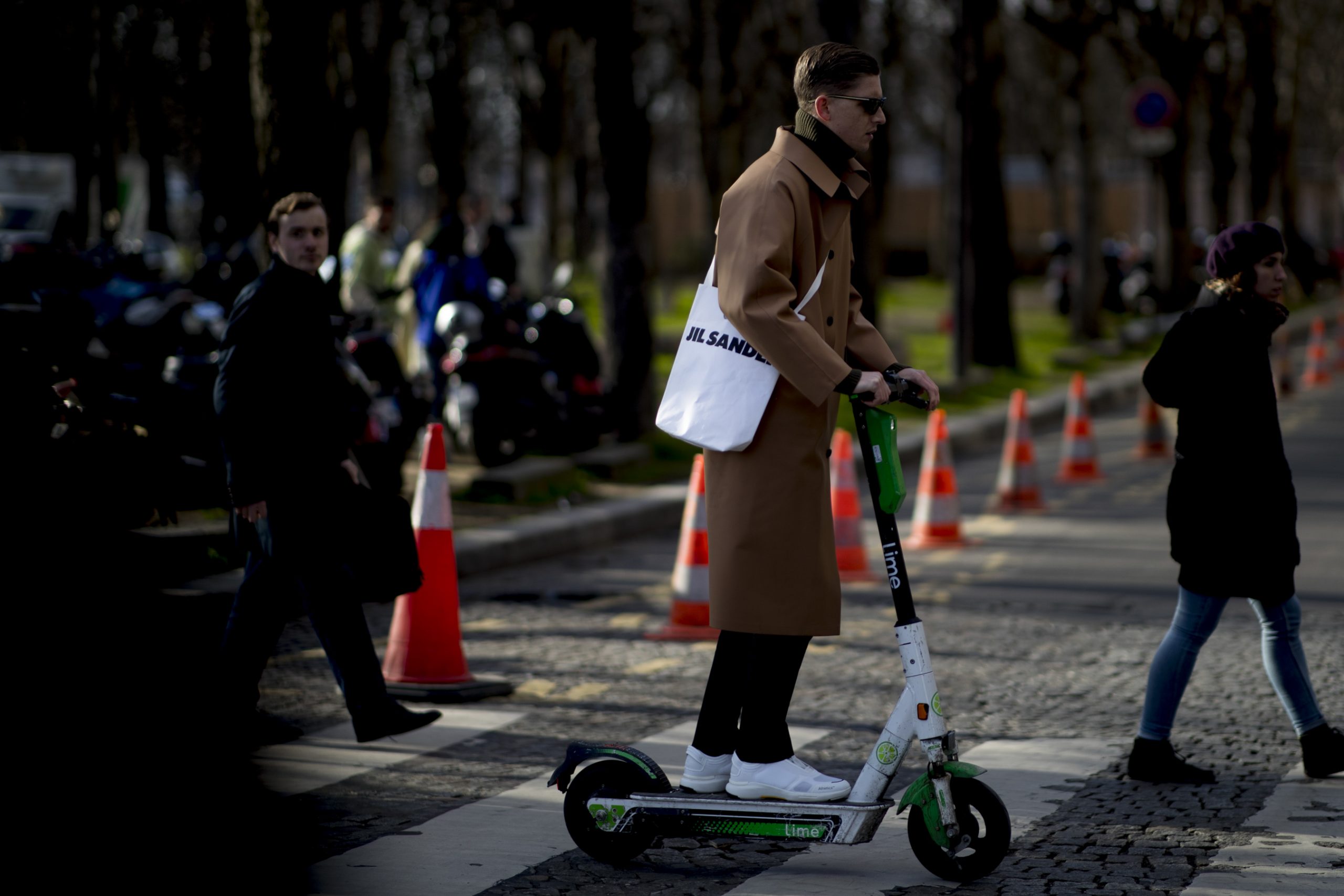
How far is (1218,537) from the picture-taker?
567 cm

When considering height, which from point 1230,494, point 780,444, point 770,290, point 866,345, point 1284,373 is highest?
point 770,290

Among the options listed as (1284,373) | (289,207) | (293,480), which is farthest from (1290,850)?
(1284,373)

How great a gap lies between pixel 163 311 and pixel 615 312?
3421mm

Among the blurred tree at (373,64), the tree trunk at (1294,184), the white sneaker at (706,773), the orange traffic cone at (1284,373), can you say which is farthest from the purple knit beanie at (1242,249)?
the tree trunk at (1294,184)

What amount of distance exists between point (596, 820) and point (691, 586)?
3.87 m

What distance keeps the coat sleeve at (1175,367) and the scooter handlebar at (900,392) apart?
1335 millimetres

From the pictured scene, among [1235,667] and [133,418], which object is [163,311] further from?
[1235,667]

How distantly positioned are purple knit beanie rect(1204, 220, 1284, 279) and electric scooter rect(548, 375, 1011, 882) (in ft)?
4.95

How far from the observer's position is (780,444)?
4645mm

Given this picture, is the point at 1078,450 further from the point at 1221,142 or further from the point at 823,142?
the point at 1221,142

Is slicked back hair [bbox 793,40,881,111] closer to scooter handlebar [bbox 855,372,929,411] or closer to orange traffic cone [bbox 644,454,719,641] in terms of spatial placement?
scooter handlebar [bbox 855,372,929,411]

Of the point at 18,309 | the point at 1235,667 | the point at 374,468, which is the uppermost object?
the point at 18,309

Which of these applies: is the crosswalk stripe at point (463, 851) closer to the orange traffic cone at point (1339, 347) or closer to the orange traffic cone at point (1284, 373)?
the orange traffic cone at point (1284, 373)

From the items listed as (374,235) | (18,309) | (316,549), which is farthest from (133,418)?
(374,235)
